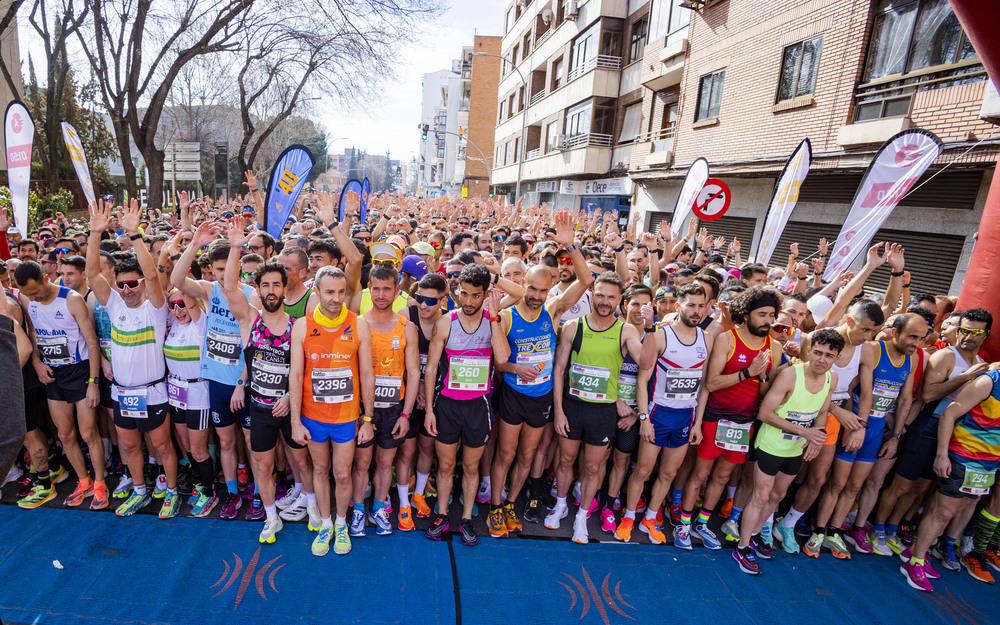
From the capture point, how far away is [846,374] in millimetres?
4227

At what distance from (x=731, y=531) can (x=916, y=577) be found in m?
1.45

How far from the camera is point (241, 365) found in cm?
395

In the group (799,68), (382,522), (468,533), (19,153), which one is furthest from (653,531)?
(799,68)

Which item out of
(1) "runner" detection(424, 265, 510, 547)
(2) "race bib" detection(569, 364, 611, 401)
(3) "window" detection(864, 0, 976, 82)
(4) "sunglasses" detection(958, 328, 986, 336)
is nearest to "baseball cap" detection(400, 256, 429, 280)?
(1) "runner" detection(424, 265, 510, 547)

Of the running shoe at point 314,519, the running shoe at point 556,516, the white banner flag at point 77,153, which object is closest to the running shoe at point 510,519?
the running shoe at point 556,516

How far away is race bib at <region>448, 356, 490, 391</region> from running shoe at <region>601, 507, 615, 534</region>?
5.76ft

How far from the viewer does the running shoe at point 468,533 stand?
4.10 meters

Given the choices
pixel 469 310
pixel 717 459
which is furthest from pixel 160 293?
pixel 717 459

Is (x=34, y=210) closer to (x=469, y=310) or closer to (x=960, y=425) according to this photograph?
(x=469, y=310)

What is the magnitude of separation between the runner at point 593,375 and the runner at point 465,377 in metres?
0.60

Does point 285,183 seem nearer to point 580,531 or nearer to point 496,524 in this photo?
point 496,524

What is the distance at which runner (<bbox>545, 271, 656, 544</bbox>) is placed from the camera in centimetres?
407

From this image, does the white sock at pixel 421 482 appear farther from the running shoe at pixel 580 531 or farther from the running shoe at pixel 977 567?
the running shoe at pixel 977 567

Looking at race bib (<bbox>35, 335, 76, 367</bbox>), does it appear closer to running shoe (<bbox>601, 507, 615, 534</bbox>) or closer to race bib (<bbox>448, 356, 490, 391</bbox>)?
race bib (<bbox>448, 356, 490, 391</bbox>)
